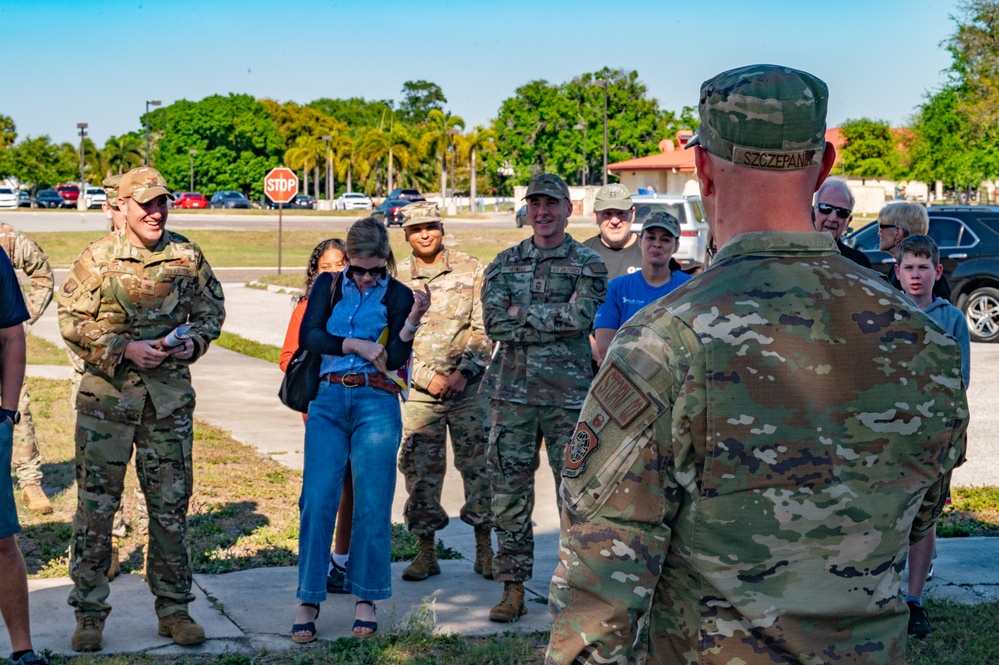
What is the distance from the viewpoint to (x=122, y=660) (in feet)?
16.1

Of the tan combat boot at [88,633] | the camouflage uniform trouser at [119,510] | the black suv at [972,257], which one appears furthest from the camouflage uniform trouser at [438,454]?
the black suv at [972,257]

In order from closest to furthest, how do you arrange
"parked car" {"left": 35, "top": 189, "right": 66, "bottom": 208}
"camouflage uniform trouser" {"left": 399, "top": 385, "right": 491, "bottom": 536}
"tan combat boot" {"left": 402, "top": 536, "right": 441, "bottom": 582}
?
1. "tan combat boot" {"left": 402, "top": 536, "right": 441, "bottom": 582}
2. "camouflage uniform trouser" {"left": 399, "top": 385, "right": 491, "bottom": 536}
3. "parked car" {"left": 35, "top": 189, "right": 66, "bottom": 208}

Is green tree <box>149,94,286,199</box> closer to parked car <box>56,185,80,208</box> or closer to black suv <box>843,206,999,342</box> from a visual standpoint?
parked car <box>56,185,80,208</box>

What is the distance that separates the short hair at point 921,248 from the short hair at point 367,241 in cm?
260

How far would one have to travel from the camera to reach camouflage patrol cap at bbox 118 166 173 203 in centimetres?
522

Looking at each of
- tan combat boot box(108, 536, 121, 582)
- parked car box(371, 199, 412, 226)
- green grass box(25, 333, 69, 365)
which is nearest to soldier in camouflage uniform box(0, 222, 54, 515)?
tan combat boot box(108, 536, 121, 582)

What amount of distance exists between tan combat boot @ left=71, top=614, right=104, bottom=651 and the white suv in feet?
54.4

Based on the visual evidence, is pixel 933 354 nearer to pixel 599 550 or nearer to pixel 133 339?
pixel 599 550

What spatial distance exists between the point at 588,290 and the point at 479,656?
192 centimetres

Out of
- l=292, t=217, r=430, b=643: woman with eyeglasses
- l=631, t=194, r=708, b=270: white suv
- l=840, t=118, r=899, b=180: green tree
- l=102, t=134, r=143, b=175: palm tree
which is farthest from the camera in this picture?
l=102, t=134, r=143, b=175: palm tree

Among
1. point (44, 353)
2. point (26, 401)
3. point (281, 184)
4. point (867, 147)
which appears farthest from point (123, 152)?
point (26, 401)

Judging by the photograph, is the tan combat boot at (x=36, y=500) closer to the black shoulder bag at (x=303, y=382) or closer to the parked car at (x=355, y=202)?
the black shoulder bag at (x=303, y=382)

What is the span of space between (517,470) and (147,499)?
1.82 metres

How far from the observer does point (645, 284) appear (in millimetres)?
6047
